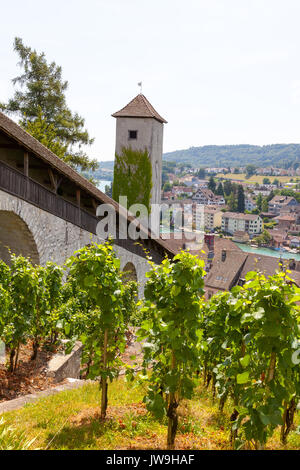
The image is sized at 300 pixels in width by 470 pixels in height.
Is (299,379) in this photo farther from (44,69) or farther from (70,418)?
(44,69)

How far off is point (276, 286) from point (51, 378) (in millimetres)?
5428

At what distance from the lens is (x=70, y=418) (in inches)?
202

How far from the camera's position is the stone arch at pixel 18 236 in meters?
11.0

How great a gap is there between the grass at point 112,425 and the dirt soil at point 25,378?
1023 mm

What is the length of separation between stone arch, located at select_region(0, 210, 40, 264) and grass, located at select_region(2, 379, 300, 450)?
5892 mm

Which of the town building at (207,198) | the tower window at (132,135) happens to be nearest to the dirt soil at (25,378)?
the tower window at (132,135)

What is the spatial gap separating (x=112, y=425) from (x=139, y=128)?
63.7 feet

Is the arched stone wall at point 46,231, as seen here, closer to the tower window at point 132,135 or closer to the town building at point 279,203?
the tower window at point 132,135

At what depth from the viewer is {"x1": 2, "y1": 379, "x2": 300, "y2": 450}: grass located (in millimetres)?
4386

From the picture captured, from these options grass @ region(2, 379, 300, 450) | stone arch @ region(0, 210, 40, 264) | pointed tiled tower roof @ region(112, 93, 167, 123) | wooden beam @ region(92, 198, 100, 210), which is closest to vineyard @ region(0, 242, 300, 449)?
grass @ region(2, 379, 300, 450)

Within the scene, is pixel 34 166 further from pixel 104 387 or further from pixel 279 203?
pixel 279 203

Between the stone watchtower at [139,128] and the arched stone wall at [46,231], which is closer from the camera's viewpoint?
the arched stone wall at [46,231]

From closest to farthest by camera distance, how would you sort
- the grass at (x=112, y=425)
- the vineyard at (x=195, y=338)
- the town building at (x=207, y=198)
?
1. the vineyard at (x=195, y=338)
2. the grass at (x=112, y=425)
3. the town building at (x=207, y=198)
